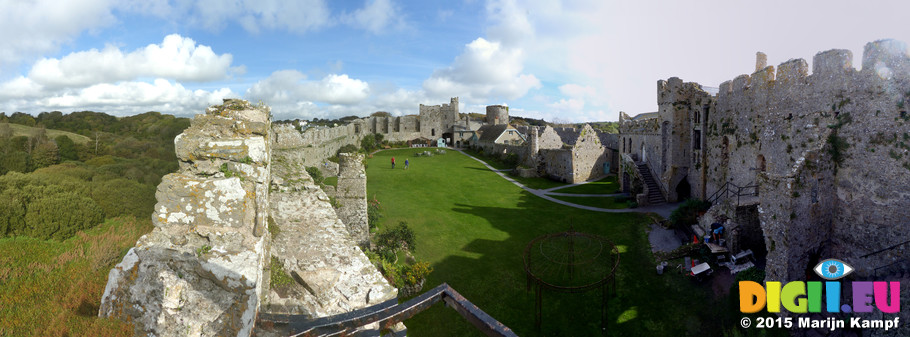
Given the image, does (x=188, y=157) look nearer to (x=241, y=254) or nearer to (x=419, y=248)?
(x=241, y=254)

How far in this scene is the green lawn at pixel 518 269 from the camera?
494 inches

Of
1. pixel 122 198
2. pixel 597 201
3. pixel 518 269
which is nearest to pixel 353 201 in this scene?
pixel 518 269

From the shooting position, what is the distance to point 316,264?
6152mm

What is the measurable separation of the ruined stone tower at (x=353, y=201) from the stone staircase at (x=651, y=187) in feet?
61.7

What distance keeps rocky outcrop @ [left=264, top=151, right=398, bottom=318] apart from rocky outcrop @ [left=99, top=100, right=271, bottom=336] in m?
1.03

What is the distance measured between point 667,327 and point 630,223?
1035cm

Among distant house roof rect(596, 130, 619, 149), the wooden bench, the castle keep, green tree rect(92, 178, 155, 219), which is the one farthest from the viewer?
distant house roof rect(596, 130, 619, 149)

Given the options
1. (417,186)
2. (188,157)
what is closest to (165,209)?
(188,157)

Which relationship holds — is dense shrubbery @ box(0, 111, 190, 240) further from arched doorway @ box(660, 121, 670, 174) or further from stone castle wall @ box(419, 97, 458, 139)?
stone castle wall @ box(419, 97, 458, 139)

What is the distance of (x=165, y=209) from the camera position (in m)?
4.06

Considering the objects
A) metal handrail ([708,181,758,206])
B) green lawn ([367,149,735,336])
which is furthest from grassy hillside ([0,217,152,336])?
metal handrail ([708,181,758,206])

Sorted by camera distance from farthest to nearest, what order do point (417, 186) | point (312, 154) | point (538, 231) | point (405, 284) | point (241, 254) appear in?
point (312, 154) < point (417, 186) < point (538, 231) < point (405, 284) < point (241, 254)

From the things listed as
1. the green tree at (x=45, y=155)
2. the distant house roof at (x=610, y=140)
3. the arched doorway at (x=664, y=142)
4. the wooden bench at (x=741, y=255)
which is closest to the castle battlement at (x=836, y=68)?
the wooden bench at (x=741, y=255)

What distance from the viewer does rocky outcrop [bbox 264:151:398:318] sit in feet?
17.4
